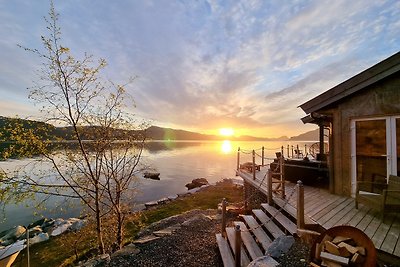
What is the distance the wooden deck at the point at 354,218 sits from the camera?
12.5ft

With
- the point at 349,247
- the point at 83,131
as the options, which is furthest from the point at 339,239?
the point at 83,131

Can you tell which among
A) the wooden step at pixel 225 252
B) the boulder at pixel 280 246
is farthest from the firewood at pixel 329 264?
the wooden step at pixel 225 252

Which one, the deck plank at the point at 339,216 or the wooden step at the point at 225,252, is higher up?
the deck plank at the point at 339,216

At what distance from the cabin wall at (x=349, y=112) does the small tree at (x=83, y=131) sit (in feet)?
25.7

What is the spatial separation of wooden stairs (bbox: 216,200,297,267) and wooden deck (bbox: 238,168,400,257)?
494mm

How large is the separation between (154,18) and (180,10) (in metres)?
1.47

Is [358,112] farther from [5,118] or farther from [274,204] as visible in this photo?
[5,118]

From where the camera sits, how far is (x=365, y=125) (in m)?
6.43

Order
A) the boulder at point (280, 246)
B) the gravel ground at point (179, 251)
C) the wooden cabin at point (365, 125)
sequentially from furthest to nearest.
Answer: the gravel ground at point (179, 251) < the wooden cabin at point (365, 125) < the boulder at point (280, 246)

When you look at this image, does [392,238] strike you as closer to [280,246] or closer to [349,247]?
[349,247]

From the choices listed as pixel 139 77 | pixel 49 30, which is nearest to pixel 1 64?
pixel 49 30

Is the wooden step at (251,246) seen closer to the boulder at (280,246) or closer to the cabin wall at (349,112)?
the boulder at (280,246)

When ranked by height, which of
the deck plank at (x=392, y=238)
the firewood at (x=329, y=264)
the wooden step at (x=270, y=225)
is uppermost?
the deck plank at (x=392, y=238)

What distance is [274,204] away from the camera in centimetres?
684
